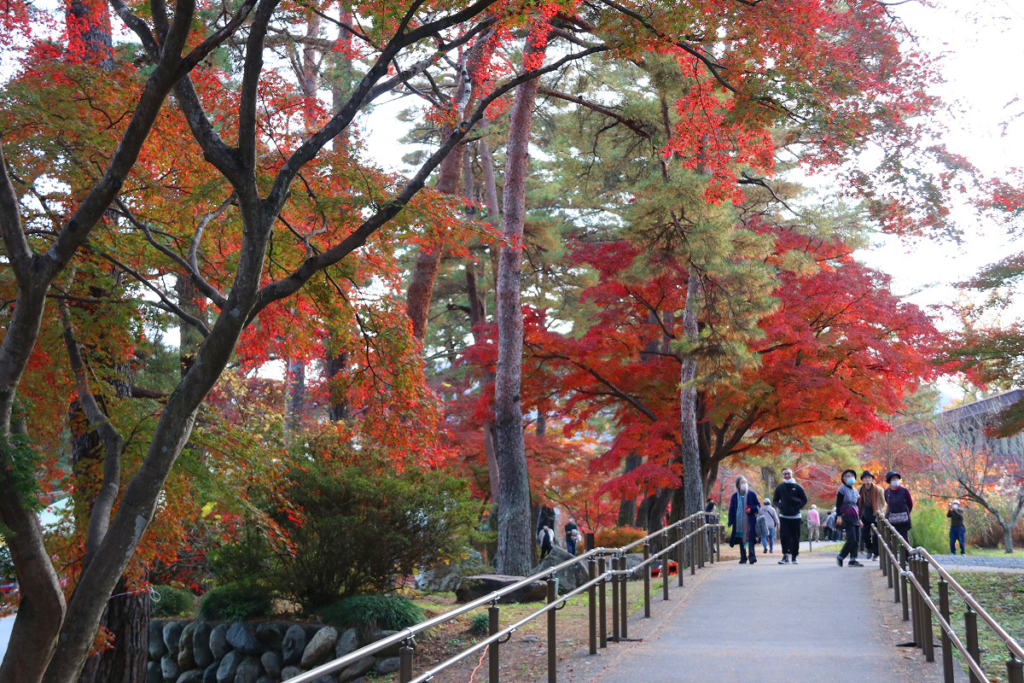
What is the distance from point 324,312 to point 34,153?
324 centimetres

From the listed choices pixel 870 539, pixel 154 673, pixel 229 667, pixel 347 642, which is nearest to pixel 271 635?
pixel 229 667

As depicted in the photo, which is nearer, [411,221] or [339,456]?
[411,221]

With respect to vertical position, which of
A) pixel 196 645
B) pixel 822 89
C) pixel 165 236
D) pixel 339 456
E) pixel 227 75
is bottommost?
pixel 196 645

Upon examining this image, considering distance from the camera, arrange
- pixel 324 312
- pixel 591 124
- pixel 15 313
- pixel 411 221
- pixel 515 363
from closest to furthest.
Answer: pixel 15 313, pixel 411 221, pixel 324 312, pixel 515 363, pixel 591 124

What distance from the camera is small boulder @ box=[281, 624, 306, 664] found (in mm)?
11797

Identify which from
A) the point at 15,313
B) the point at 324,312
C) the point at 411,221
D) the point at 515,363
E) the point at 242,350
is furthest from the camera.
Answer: the point at 515,363

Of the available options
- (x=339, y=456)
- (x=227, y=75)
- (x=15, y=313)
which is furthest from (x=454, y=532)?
(x=227, y=75)

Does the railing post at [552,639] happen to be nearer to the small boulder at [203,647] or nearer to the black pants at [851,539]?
the small boulder at [203,647]

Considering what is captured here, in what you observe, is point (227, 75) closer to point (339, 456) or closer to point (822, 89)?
point (339, 456)

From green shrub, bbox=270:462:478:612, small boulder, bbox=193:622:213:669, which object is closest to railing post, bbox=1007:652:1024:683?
green shrub, bbox=270:462:478:612

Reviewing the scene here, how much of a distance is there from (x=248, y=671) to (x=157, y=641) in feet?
9.19

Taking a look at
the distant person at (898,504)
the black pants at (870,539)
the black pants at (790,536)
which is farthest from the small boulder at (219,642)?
the black pants at (870,539)

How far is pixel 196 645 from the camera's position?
42.7 ft

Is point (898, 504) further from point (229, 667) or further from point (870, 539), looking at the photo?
point (229, 667)
